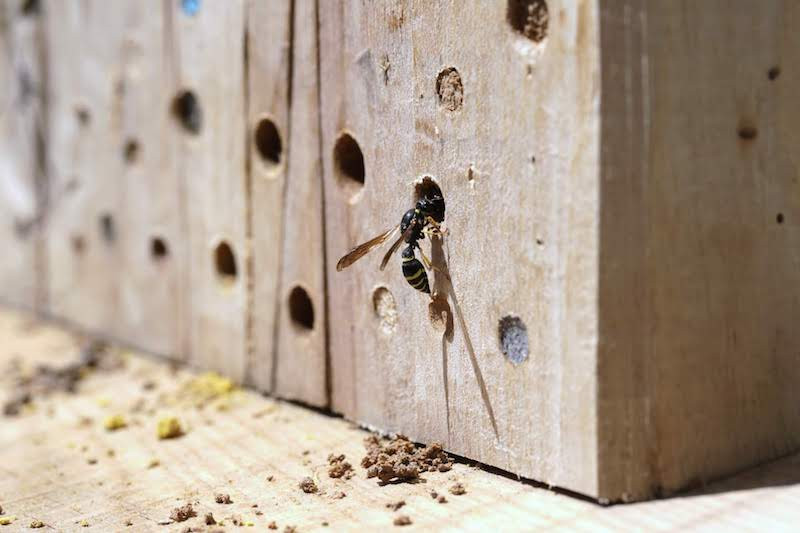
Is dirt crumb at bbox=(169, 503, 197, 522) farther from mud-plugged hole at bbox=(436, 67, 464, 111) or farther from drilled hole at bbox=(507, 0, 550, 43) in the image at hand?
drilled hole at bbox=(507, 0, 550, 43)

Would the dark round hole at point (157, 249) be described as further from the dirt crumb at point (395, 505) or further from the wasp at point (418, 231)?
the dirt crumb at point (395, 505)

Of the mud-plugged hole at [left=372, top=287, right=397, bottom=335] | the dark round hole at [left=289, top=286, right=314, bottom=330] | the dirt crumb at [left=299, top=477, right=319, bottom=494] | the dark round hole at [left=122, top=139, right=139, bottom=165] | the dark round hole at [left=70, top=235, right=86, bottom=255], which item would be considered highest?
the dark round hole at [left=122, top=139, right=139, bottom=165]

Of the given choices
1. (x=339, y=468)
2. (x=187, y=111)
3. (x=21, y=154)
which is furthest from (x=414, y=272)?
(x=21, y=154)

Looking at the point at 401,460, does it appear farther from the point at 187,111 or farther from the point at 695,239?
the point at 187,111

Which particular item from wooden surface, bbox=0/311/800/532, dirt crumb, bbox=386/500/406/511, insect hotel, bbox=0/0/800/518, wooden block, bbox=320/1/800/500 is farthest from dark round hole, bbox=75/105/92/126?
dirt crumb, bbox=386/500/406/511

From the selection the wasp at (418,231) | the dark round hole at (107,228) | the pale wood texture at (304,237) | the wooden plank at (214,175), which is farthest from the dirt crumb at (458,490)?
the dark round hole at (107,228)

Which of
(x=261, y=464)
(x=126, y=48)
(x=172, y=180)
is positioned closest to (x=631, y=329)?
(x=261, y=464)

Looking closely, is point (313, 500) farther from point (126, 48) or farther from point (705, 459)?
point (126, 48)
